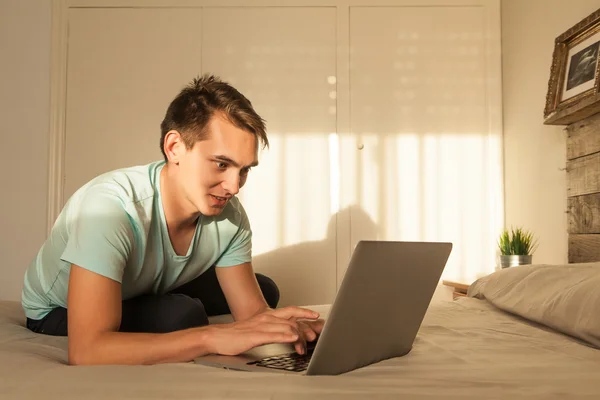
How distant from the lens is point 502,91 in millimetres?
3348

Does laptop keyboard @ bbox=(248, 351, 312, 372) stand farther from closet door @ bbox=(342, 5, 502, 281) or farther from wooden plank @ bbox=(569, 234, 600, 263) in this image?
closet door @ bbox=(342, 5, 502, 281)

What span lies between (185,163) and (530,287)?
86 centimetres

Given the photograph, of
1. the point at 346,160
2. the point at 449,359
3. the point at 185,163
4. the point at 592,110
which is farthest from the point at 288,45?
the point at 449,359

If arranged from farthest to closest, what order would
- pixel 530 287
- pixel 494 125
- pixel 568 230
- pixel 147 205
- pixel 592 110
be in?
pixel 494 125
pixel 568 230
pixel 592 110
pixel 530 287
pixel 147 205

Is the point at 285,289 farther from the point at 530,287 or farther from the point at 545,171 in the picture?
the point at 530,287

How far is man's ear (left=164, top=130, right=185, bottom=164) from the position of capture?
4.08 ft

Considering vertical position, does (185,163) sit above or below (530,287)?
above

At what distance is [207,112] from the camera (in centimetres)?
122

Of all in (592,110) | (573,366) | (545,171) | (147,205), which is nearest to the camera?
(573,366)

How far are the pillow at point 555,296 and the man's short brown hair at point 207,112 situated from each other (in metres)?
0.69

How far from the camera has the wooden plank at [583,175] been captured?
2.04 metres

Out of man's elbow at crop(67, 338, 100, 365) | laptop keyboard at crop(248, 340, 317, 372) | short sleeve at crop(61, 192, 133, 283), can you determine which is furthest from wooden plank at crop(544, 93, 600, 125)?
man's elbow at crop(67, 338, 100, 365)

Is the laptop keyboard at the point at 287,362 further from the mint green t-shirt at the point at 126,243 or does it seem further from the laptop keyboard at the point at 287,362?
the mint green t-shirt at the point at 126,243

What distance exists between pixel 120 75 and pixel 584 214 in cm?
253
